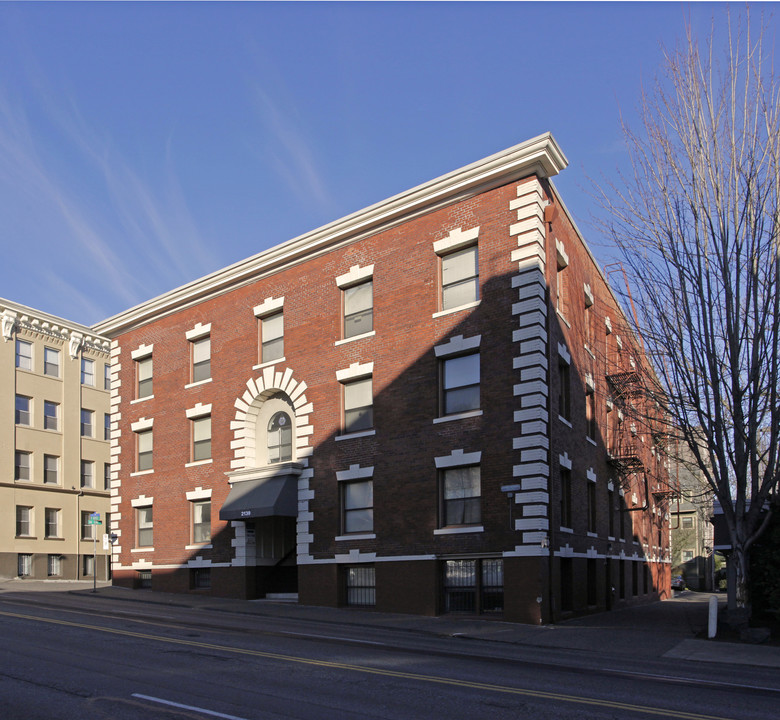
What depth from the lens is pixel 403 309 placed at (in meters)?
25.9

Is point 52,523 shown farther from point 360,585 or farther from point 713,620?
point 713,620

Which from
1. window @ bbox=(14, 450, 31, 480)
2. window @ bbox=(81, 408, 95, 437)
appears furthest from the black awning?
window @ bbox=(81, 408, 95, 437)

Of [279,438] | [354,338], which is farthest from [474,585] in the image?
[279,438]

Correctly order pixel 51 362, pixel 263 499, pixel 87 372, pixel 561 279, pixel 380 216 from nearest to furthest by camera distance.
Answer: pixel 380 216, pixel 561 279, pixel 263 499, pixel 51 362, pixel 87 372

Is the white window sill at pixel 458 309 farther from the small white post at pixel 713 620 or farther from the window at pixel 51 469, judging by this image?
the window at pixel 51 469

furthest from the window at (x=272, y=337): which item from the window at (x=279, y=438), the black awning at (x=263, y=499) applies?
the black awning at (x=263, y=499)

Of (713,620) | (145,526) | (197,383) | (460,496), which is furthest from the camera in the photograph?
(145,526)

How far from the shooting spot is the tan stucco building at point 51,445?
46.9 m

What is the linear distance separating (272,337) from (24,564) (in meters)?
26.6

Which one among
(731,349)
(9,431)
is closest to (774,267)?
(731,349)

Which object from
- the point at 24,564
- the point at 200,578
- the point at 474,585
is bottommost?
the point at 24,564

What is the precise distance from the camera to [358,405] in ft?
88.4

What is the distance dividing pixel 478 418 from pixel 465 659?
31.0ft

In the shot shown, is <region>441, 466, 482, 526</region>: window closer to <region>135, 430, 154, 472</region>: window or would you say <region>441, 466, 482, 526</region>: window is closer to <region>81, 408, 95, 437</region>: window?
<region>135, 430, 154, 472</region>: window
